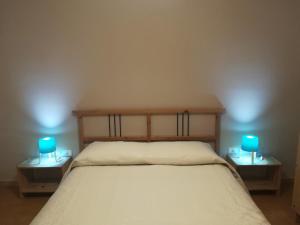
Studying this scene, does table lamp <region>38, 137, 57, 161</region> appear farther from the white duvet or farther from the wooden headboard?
the white duvet

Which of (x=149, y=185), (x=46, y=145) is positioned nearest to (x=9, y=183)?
(x=46, y=145)

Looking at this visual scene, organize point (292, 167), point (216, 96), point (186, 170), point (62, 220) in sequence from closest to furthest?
point (62, 220) < point (186, 170) < point (216, 96) < point (292, 167)

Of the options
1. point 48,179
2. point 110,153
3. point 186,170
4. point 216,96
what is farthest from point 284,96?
point 48,179

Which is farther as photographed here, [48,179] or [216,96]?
[48,179]

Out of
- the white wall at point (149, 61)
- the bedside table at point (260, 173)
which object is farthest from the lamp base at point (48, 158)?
the bedside table at point (260, 173)

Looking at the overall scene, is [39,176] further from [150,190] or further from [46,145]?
[150,190]

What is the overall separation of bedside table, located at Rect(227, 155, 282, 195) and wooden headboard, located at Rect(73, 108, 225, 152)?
0.33 m

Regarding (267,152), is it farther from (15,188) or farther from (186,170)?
(15,188)

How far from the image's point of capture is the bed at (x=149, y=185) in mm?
1566

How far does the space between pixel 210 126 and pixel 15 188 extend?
2448 millimetres

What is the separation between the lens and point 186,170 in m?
2.24

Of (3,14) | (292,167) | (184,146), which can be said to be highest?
(3,14)

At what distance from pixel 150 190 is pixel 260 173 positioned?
5.88 feet

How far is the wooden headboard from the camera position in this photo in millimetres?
2885
